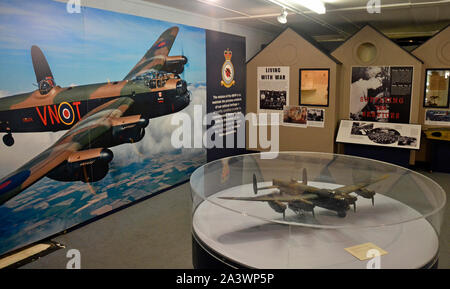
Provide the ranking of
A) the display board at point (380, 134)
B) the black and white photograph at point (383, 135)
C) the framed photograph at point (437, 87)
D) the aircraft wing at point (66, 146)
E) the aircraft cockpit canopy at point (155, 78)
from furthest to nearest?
the framed photograph at point (437, 87), the black and white photograph at point (383, 135), the display board at point (380, 134), the aircraft cockpit canopy at point (155, 78), the aircraft wing at point (66, 146)

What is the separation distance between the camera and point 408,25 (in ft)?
26.1

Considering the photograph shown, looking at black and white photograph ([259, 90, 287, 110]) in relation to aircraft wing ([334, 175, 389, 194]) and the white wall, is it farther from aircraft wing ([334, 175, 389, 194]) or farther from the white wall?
aircraft wing ([334, 175, 389, 194])

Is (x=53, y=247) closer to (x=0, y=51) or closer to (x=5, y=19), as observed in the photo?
(x=0, y=51)

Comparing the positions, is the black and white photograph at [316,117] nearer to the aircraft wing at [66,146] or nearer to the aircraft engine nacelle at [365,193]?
the aircraft wing at [66,146]

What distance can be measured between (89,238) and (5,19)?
2.65 meters

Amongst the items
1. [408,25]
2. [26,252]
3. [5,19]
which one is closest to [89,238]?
[26,252]

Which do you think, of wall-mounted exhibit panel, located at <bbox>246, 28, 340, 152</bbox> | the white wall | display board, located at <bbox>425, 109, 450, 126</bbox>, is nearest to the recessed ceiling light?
wall-mounted exhibit panel, located at <bbox>246, 28, 340, 152</bbox>

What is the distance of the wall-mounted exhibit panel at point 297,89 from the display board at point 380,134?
305mm

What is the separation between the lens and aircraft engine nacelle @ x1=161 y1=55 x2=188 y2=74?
5.92 metres

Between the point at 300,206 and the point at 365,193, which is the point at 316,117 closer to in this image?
the point at 365,193

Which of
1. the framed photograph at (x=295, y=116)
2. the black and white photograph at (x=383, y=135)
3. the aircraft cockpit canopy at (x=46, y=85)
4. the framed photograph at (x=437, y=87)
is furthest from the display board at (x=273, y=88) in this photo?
the aircraft cockpit canopy at (x=46, y=85)

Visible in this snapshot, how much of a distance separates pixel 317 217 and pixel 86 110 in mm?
3296

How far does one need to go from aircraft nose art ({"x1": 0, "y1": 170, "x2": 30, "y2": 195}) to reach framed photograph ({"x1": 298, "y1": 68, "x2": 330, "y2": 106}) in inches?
215

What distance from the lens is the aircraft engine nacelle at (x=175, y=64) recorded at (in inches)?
233
